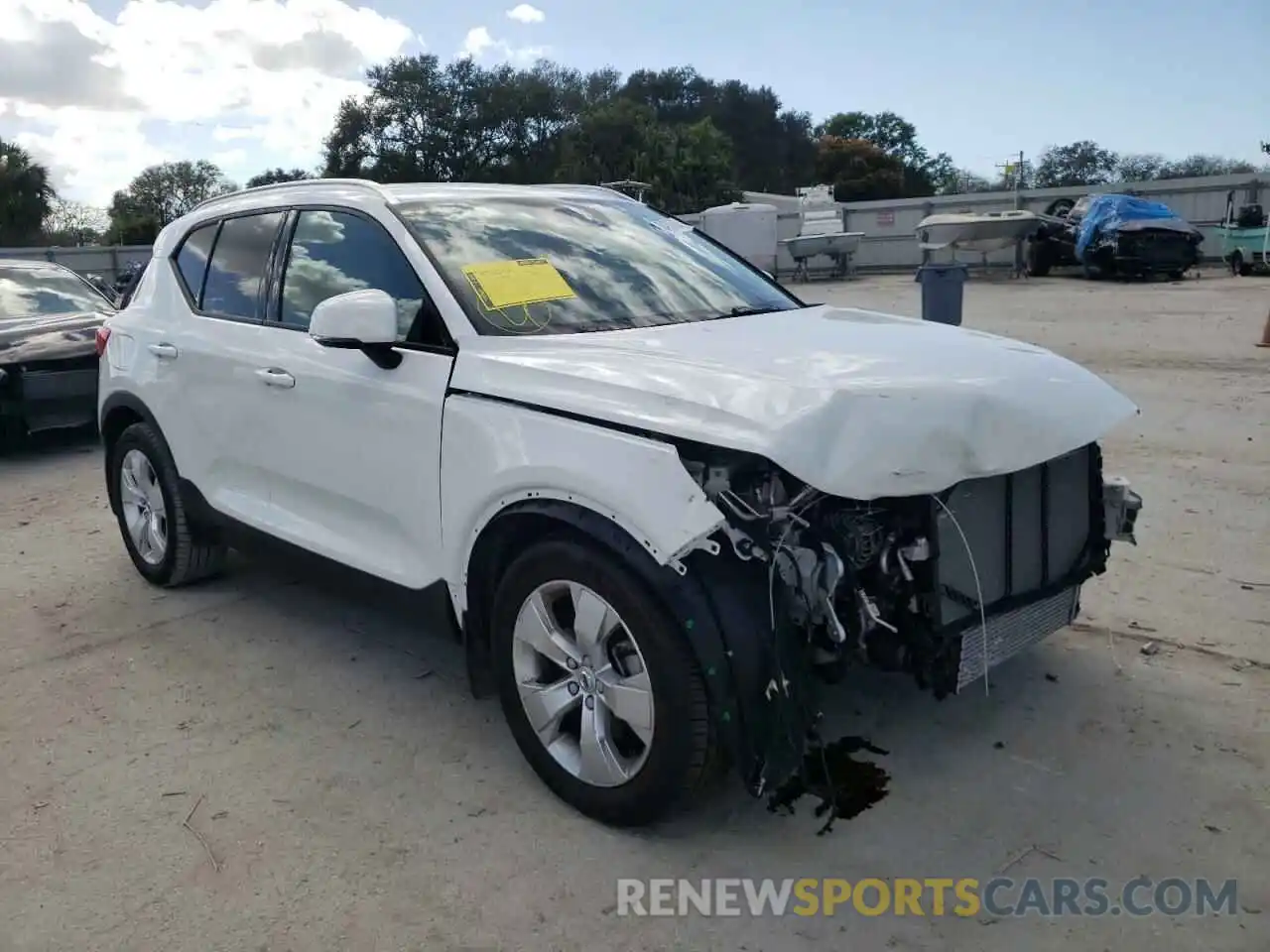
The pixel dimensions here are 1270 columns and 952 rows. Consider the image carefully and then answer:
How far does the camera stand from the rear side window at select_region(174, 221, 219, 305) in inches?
192

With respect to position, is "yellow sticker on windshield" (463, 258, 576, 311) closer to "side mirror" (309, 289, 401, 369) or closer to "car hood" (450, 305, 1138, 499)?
"car hood" (450, 305, 1138, 499)

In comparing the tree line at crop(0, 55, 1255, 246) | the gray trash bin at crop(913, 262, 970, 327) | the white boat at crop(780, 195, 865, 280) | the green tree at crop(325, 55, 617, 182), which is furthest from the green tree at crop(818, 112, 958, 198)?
the gray trash bin at crop(913, 262, 970, 327)

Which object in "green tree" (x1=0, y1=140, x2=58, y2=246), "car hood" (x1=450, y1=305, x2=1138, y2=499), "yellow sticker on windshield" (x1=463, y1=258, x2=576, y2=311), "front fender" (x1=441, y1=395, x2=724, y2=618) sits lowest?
"front fender" (x1=441, y1=395, x2=724, y2=618)

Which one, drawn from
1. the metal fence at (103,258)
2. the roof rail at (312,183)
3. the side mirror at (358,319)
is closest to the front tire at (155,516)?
the roof rail at (312,183)

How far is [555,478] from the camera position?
298 cm

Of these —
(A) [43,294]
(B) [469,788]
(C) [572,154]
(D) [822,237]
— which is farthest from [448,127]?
(B) [469,788]

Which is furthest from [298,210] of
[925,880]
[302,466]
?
[925,880]

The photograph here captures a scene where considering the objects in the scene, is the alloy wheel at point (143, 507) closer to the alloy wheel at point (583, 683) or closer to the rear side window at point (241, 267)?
the rear side window at point (241, 267)

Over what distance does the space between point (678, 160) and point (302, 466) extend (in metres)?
44.5

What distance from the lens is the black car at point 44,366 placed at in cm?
848

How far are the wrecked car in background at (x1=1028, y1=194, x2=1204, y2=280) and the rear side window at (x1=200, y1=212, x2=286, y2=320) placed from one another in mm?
19978

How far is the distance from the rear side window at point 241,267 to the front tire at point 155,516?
800 millimetres

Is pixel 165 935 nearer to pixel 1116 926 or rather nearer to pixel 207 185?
pixel 1116 926

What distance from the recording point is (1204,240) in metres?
24.0
